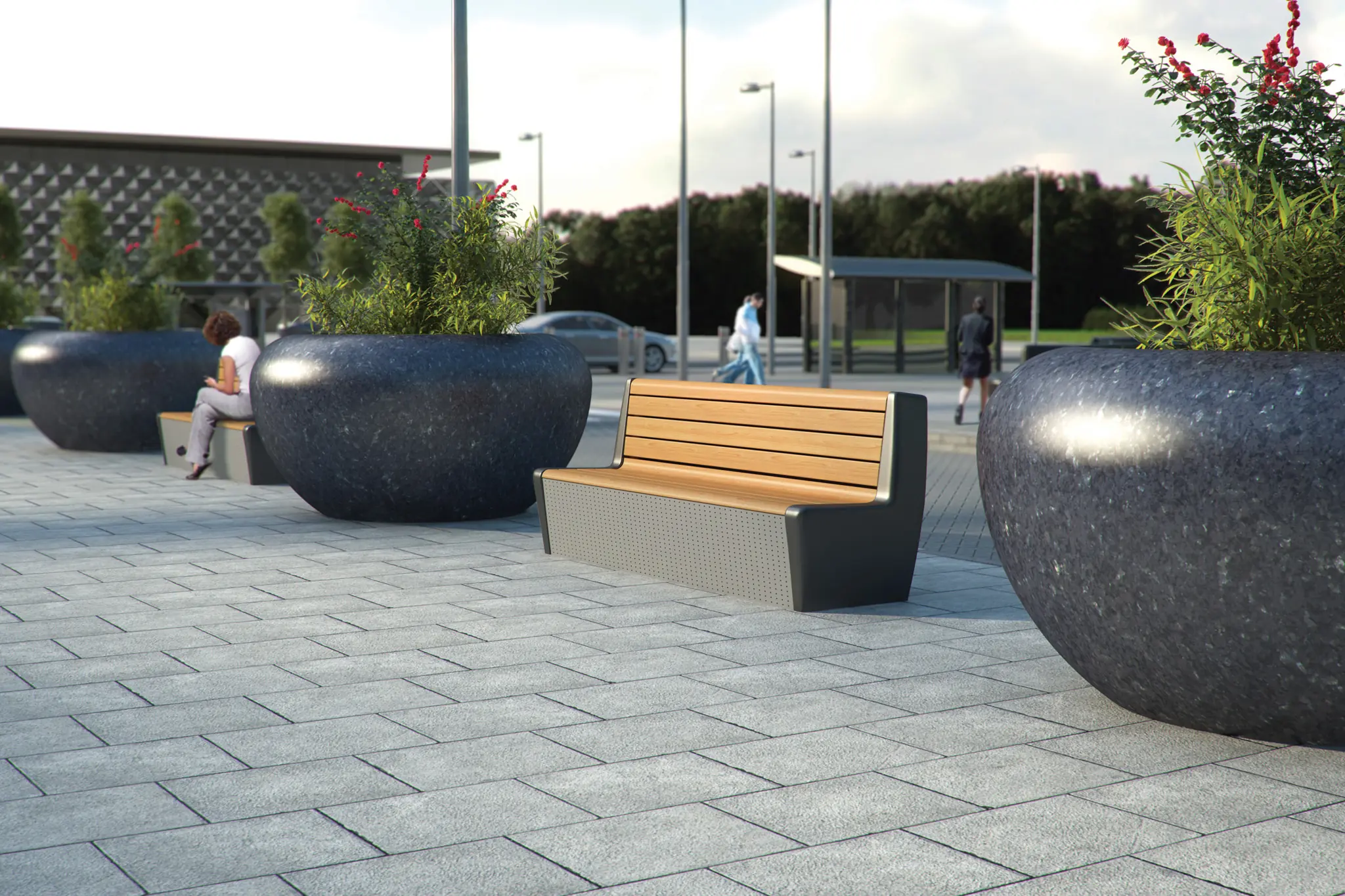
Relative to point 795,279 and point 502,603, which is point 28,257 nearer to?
point 795,279

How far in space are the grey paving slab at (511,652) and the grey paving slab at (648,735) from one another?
0.90m

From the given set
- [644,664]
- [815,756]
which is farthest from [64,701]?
[815,756]

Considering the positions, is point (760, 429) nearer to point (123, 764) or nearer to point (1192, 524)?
point (1192, 524)

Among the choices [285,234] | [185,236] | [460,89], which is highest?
[285,234]

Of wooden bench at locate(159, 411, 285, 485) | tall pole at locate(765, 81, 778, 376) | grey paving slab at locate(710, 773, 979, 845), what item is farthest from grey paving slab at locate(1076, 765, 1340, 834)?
tall pole at locate(765, 81, 778, 376)

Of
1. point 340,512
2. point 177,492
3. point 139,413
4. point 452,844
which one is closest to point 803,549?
point 452,844

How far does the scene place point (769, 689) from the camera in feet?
16.7

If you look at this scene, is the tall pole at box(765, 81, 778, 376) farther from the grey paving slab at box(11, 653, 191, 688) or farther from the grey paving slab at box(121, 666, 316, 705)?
the grey paving slab at box(121, 666, 316, 705)

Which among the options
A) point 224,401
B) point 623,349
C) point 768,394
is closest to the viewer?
point 768,394

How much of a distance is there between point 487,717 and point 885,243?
77.1 metres

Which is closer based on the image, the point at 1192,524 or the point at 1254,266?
the point at 1192,524

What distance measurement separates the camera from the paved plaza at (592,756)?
3.42 meters

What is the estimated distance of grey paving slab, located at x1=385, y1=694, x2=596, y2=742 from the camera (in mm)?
4574

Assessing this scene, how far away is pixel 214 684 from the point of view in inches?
204
